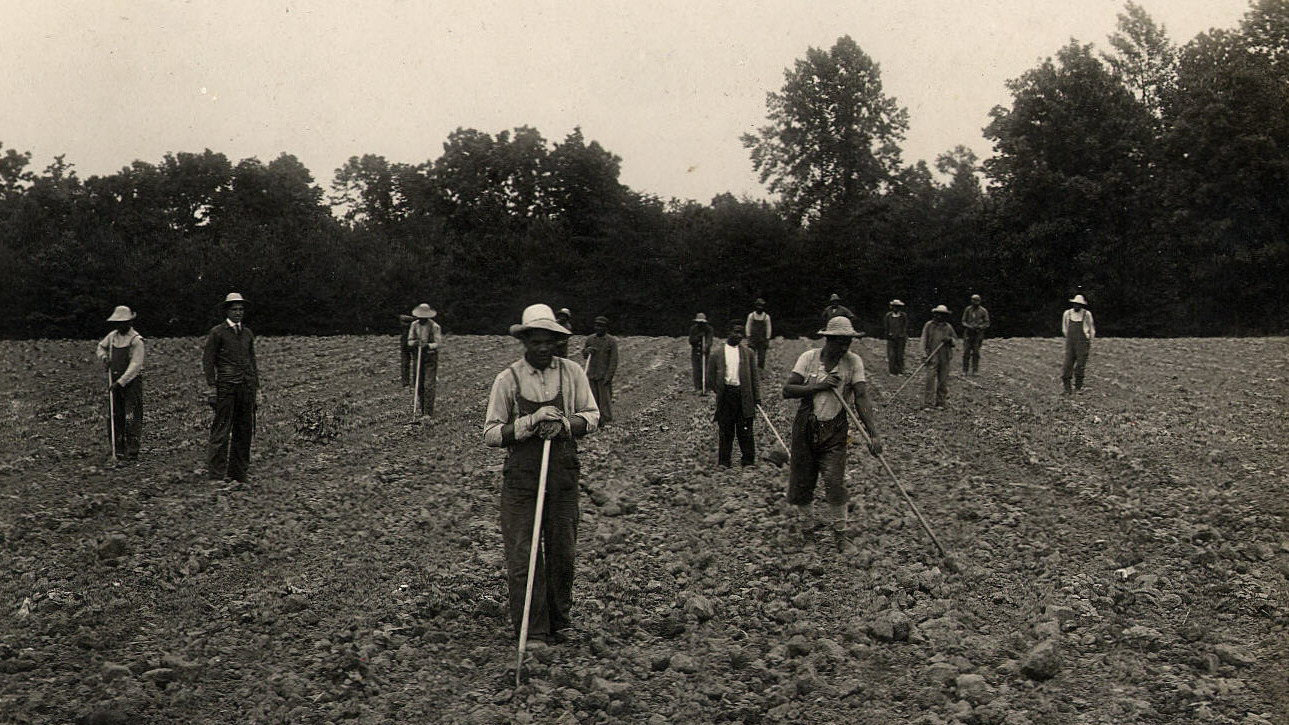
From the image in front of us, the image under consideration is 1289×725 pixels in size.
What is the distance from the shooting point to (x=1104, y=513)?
10.4 m

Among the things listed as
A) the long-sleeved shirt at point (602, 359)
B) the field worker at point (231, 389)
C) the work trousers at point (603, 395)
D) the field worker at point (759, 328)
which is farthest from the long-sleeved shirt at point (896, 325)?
the field worker at point (231, 389)

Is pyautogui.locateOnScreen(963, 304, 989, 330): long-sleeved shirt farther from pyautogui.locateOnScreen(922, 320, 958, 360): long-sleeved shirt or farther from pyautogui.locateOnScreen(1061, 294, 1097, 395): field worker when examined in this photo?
pyautogui.locateOnScreen(922, 320, 958, 360): long-sleeved shirt

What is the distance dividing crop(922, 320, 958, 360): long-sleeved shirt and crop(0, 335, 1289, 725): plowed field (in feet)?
8.72

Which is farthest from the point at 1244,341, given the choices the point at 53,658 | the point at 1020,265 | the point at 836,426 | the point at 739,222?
the point at 53,658

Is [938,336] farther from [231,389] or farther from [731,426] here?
[231,389]

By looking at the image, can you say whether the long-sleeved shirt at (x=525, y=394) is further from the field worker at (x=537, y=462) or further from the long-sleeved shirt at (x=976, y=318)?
the long-sleeved shirt at (x=976, y=318)

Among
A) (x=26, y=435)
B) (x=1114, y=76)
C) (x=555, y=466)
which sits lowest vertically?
(x=26, y=435)

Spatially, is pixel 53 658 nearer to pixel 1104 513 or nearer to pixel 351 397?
pixel 1104 513

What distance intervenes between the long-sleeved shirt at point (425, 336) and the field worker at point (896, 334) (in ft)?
34.4

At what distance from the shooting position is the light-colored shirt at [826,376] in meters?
9.17

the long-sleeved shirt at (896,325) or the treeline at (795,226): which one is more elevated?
the treeline at (795,226)

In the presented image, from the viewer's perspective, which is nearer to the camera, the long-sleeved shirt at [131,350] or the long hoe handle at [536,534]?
the long hoe handle at [536,534]

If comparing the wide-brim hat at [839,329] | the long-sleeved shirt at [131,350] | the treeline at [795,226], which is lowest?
the long-sleeved shirt at [131,350]

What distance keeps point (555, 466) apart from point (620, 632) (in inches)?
51.0
